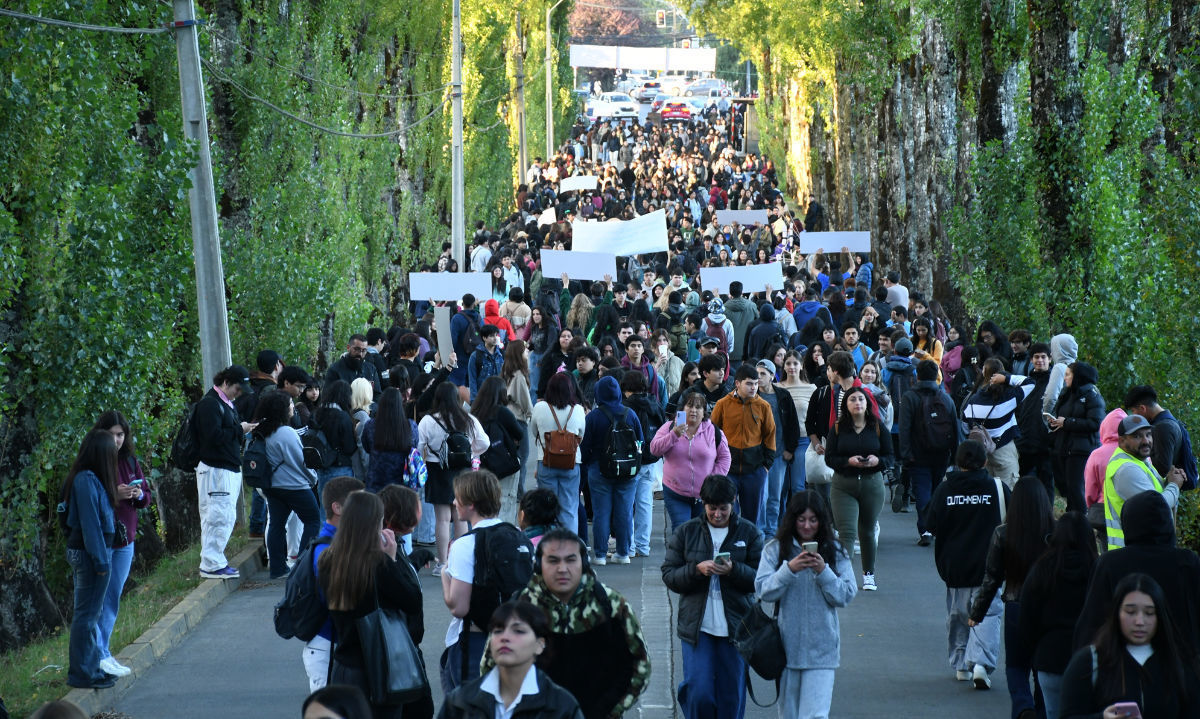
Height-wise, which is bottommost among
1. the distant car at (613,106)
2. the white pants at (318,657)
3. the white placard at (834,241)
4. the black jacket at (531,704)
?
the distant car at (613,106)

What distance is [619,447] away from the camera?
12.7 m

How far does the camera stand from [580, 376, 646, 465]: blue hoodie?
1266cm

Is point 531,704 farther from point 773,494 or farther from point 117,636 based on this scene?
point 773,494

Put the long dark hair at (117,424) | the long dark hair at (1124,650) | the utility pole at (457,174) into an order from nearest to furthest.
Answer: the long dark hair at (1124,650)
the long dark hair at (117,424)
the utility pole at (457,174)

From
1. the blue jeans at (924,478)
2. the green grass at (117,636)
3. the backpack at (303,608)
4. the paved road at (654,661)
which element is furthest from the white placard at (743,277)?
the backpack at (303,608)

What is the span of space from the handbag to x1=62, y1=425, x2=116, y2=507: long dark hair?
10.2 ft

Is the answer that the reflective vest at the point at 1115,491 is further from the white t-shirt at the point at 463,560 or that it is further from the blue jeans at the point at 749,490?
the white t-shirt at the point at 463,560

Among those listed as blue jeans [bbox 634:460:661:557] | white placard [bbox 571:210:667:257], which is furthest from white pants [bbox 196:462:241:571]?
white placard [bbox 571:210:667:257]

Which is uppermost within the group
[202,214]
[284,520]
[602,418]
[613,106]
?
[202,214]

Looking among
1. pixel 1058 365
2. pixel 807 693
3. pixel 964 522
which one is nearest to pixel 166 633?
pixel 807 693

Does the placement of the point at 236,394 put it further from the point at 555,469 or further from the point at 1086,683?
the point at 1086,683

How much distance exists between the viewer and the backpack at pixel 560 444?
41.2 feet

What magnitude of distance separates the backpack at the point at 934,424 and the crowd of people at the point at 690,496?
20 mm

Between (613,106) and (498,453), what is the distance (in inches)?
3978
